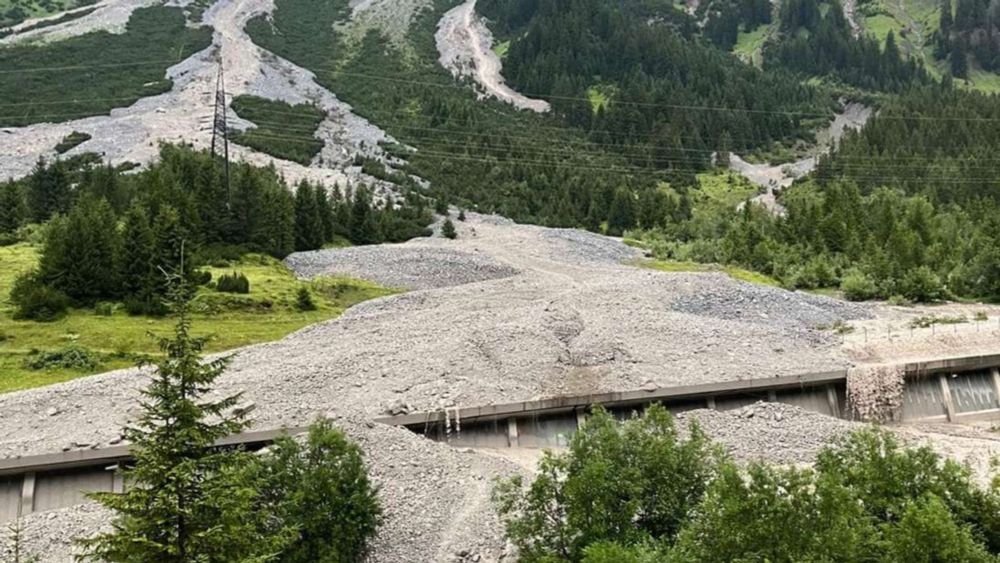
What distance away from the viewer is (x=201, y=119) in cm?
10612

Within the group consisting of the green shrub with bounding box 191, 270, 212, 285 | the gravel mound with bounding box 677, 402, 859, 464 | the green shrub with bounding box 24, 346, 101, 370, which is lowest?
the green shrub with bounding box 24, 346, 101, 370

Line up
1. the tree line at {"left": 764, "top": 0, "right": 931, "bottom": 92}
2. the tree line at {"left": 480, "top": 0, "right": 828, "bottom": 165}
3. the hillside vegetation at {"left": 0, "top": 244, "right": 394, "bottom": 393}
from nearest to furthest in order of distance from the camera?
the hillside vegetation at {"left": 0, "top": 244, "right": 394, "bottom": 393} < the tree line at {"left": 480, "top": 0, "right": 828, "bottom": 165} < the tree line at {"left": 764, "top": 0, "right": 931, "bottom": 92}

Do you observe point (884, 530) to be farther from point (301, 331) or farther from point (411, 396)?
point (301, 331)

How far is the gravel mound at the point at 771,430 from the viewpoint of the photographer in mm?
29203

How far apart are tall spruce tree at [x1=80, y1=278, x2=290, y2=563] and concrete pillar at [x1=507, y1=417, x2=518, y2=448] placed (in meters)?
17.5

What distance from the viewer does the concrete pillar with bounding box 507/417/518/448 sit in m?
31.6

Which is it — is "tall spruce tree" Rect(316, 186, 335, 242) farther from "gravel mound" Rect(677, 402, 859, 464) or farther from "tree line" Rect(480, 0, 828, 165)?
"tree line" Rect(480, 0, 828, 165)

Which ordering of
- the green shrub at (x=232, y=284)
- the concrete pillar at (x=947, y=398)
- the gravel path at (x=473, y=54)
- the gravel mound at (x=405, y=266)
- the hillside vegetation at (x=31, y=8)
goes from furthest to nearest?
the hillside vegetation at (x=31, y=8), the gravel path at (x=473, y=54), the gravel mound at (x=405, y=266), the green shrub at (x=232, y=284), the concrete pillar at (x=947, y=398)

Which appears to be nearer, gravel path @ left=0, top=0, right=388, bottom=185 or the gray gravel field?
the gray gravel field

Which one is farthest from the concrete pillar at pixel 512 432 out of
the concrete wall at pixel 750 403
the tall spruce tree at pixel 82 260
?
the tall spruce tree at pixel 82 260

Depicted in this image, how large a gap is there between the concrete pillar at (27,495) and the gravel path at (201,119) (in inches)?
2379

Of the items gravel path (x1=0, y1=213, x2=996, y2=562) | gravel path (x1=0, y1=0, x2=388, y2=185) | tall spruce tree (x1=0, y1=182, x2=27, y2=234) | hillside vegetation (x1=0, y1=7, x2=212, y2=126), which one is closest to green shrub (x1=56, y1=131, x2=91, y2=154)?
gravel path (x1=0, y1=0, x2=388, y2=185)

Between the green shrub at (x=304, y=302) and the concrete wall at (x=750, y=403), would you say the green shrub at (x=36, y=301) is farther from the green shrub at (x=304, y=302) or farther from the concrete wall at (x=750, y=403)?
the concrete wall at (x=750, y=403)

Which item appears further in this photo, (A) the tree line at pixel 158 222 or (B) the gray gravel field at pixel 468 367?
(A) the tree line at pixel 158 222
